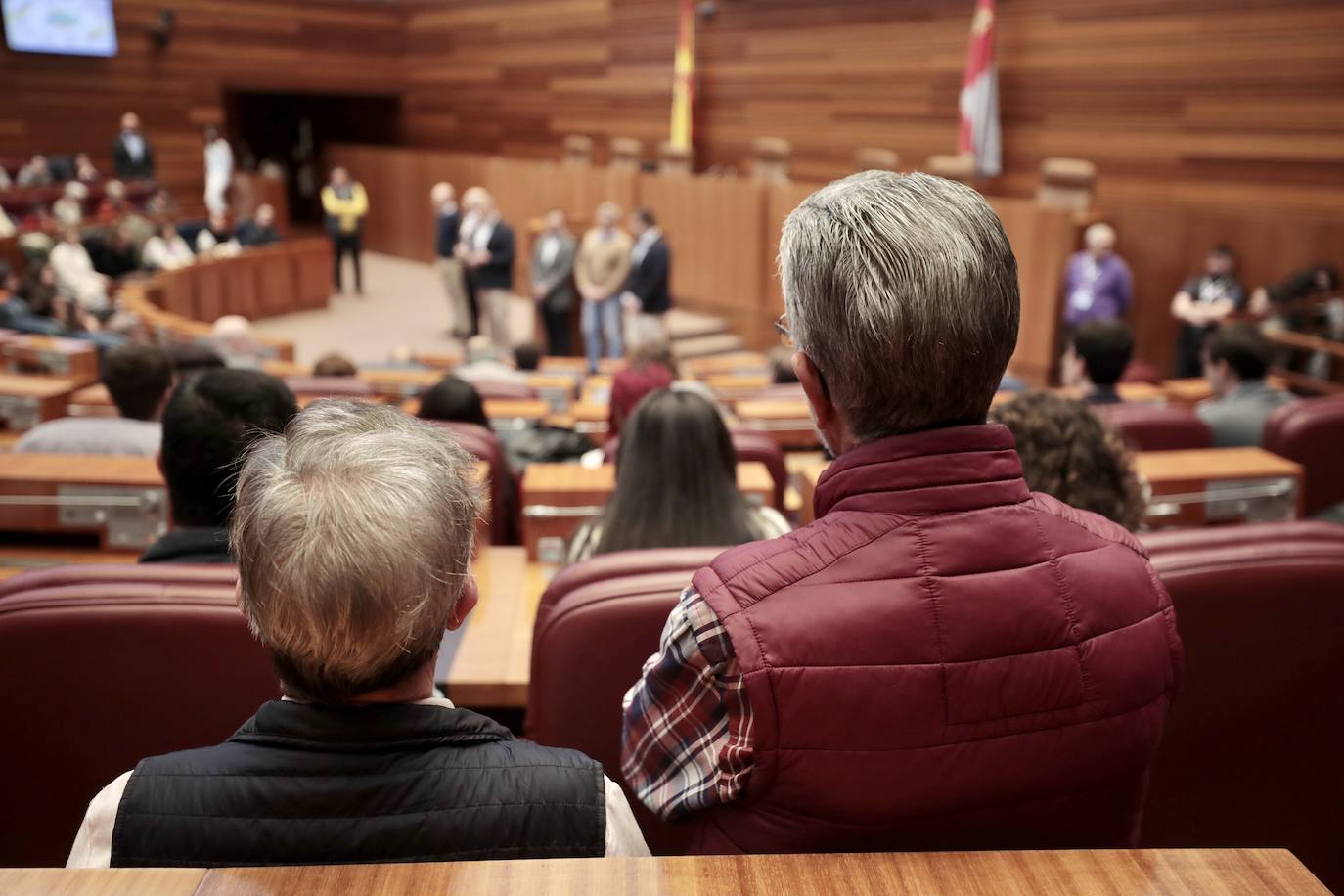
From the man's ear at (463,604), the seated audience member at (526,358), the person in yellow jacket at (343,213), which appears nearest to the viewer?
the man's ear at (463,604)

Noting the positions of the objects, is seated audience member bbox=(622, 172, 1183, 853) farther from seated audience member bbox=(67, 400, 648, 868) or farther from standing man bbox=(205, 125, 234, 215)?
standing man bbox=(205, 125, 234, 215)

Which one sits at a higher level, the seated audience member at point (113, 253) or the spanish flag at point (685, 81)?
the spanish flag at point (685, 81)

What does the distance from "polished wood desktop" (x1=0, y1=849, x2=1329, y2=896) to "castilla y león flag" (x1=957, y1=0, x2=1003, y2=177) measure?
8.76 m

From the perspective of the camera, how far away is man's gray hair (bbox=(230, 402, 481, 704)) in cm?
94

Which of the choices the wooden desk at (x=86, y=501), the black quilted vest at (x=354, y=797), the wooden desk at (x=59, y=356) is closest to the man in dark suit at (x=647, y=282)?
the wooden desk at (x=59, y=356)

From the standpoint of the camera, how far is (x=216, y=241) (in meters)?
12.4

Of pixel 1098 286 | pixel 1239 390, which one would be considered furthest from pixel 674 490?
pixel 1098 286

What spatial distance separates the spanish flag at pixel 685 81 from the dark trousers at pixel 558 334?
2998 millimetres

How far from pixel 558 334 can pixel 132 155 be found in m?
7.34

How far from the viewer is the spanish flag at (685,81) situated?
11.5 m

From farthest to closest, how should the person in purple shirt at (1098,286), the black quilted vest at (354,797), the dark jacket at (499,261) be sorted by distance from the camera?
the dark jacket at (499,261)
the person in purple shirt at (1098,286)
the black quilted vest at (354,797)

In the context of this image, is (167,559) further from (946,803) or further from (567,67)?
(567,67)

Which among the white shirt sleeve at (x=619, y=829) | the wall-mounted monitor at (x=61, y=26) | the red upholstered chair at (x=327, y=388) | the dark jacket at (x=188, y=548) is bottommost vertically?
the red upholstered chair at (x=327, y=388)

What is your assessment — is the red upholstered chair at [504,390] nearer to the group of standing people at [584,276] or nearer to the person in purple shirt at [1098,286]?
the group of standing people at [584,276]
